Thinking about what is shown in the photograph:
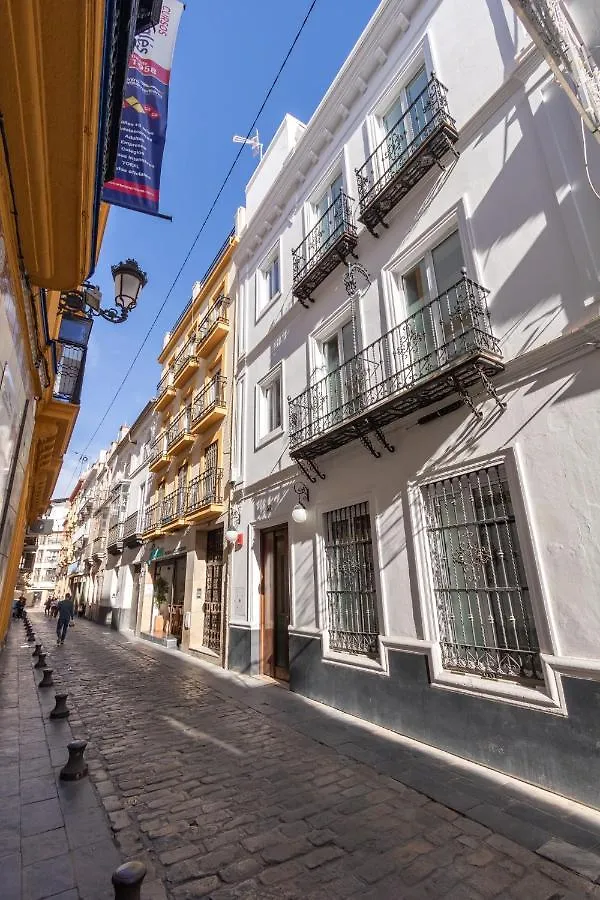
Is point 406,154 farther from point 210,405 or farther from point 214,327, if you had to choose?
point 210,405

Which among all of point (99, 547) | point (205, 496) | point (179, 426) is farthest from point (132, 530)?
point (205, 496)

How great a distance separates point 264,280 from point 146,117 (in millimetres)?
6684

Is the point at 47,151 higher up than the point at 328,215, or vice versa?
the point at 328,215

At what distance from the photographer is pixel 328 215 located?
923 cm

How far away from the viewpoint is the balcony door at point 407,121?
695cm

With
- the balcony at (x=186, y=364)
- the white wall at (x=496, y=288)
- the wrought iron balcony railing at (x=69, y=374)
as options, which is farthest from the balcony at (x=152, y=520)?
the white wall at (x=496, y=288)

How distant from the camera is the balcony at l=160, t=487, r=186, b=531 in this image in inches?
547

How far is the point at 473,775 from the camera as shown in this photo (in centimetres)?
430

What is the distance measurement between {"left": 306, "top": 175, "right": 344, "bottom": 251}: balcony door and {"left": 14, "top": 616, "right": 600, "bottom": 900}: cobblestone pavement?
832 cm

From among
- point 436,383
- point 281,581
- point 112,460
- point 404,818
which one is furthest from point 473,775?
point 112,460

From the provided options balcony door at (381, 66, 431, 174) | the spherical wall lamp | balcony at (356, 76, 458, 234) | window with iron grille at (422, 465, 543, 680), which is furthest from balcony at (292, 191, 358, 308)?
window with iron grille at (422, 465, 543, 680)

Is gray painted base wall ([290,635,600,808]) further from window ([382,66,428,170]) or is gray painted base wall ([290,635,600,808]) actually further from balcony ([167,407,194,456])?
balcony ([167,407,194,456])

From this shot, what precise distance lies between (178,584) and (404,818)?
13.1 meters

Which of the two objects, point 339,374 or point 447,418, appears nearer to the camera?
point 447,418
